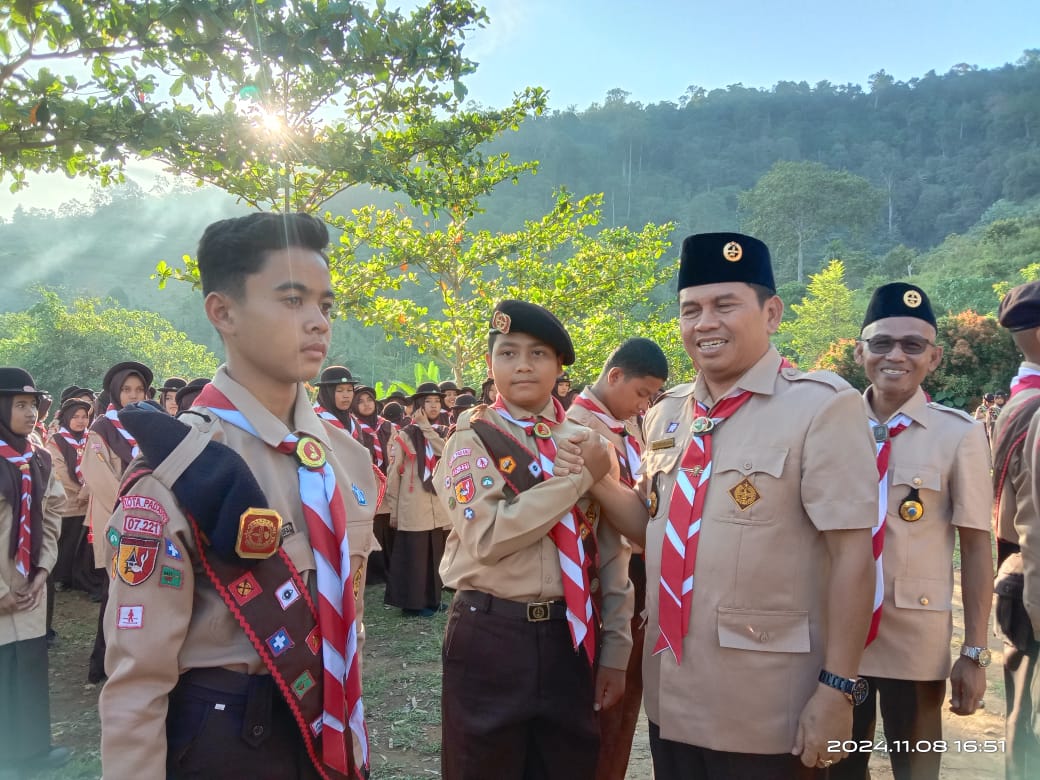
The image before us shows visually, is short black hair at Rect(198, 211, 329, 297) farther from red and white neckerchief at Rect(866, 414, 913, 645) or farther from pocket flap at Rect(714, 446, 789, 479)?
red and white neckerchief at Rect(866, 414, 913, 645)

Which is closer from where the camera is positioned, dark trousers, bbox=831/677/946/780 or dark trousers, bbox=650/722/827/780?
dark trousers, bbox=650/722/827/780

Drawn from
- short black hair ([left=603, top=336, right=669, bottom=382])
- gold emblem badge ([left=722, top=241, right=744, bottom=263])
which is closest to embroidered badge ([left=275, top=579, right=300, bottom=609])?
gold emblem badge ([left=722, top=241, right=744, bottom=263])

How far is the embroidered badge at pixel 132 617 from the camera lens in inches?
57.6

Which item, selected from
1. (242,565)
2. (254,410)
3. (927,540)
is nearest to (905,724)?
(927,540)

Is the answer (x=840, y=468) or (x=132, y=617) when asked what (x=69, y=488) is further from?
(x=840, y=468)

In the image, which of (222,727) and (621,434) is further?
(621,434)

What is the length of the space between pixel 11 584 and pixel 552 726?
326 cm

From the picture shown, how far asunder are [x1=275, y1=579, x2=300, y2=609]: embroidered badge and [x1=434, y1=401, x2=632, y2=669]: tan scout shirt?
0.84 m

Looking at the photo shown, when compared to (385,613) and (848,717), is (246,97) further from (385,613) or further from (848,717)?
(385,613)

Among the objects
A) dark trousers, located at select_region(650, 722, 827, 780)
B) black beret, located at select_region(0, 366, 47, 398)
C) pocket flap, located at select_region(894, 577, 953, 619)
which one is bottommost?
dark trousers, located at select_region(650, 722, 827, 780)

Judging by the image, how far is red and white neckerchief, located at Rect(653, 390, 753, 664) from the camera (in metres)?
2.09

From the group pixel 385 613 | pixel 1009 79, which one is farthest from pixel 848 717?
pixel 1009 79

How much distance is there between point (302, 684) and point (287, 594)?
8.3 inches

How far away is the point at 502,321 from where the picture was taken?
2617 mm
